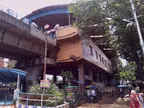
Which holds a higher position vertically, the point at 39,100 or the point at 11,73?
the point at 11,73

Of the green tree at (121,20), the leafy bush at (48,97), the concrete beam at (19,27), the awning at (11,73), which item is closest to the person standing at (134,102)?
the leafy bush at (48,97)

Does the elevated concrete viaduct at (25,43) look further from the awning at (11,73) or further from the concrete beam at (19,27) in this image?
the awning at (11,73)

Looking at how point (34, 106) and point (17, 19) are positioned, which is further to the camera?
point (17, 19)

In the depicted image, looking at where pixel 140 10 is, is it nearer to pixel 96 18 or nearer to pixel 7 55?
pixel 96 18

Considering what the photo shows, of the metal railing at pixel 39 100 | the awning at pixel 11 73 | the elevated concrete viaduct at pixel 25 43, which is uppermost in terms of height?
the elevated concrete viaduct at pixel 25 43

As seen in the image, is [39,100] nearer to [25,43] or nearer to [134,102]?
[134,102]

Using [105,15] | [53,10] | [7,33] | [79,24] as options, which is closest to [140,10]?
[105,15]

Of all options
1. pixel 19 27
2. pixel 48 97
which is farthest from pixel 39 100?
pixel 19 27

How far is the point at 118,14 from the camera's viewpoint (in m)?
15.2

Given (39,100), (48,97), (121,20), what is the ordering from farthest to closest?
(121,20) < (48,97) < (39,100)

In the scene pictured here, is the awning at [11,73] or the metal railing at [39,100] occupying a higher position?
the awning at [11,73]

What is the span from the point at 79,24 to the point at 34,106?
1161cm

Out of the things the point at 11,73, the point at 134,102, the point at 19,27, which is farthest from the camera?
the point at 11,73

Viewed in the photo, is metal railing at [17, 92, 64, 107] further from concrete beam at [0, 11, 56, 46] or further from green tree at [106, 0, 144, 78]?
green tree at [106, 0, 144, 78]
